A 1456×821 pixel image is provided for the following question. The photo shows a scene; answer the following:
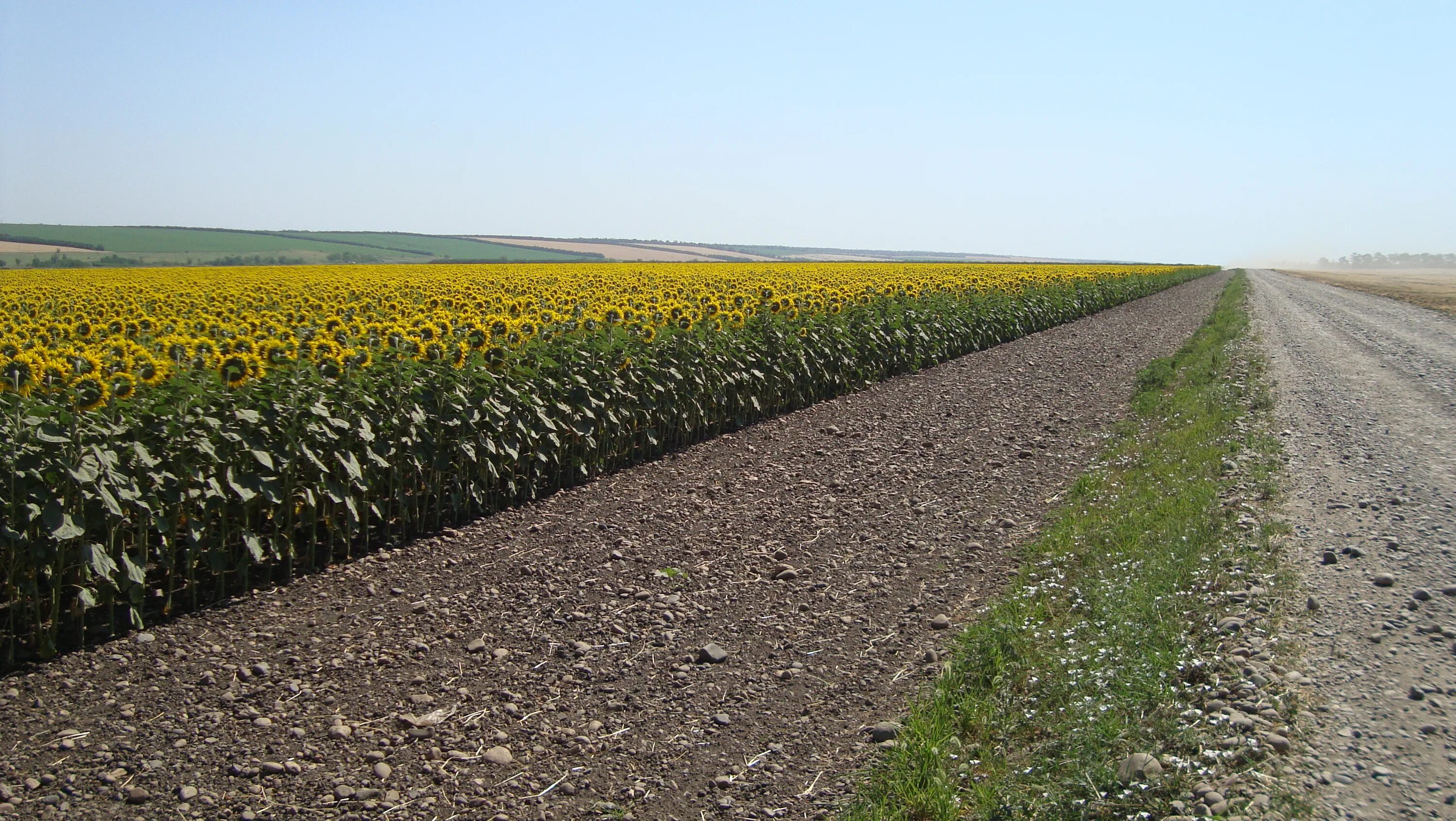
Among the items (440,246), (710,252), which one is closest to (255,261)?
(440,246)

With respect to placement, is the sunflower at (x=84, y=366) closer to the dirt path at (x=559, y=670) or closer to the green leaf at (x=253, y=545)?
the green leaf at (x=253, y=545)

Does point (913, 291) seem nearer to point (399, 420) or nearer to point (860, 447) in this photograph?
point (860, 447)

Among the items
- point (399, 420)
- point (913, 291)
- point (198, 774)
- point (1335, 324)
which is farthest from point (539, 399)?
point (1335, 324)

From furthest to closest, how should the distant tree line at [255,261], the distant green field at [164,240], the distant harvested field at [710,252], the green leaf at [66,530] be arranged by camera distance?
the distant harvested field at [710,252] < the distant green field at [164,240] < the distant tree line at [255,261] < the green leaf at [66,530]

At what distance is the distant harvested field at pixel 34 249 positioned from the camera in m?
50.1

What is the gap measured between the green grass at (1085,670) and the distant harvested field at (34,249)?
55695 millimetres

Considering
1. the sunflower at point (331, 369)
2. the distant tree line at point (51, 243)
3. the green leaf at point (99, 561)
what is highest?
the distant tree line at point (51, 243)

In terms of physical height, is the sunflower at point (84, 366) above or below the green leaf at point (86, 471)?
above

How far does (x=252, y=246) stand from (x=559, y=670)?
82.6m

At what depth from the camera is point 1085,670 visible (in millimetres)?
4656

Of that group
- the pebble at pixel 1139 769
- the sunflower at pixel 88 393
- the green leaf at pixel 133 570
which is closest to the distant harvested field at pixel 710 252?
the sunflower at pixel 88 393

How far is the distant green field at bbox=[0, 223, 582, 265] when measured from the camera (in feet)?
200

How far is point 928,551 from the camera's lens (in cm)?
730

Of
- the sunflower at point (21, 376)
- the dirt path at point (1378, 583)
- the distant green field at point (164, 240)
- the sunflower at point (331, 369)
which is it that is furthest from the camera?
the distant green field at point (164, 240)
